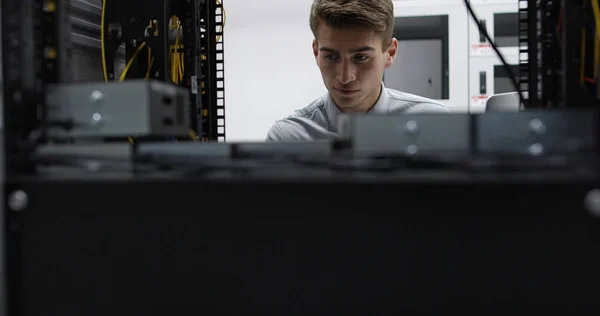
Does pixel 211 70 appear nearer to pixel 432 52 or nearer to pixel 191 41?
pixel 191 41

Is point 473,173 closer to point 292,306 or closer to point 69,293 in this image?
point 292,306

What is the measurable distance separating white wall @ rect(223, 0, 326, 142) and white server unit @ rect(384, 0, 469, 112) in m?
0.66

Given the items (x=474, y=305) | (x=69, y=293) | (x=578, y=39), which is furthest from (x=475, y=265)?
(x=69, y=293)

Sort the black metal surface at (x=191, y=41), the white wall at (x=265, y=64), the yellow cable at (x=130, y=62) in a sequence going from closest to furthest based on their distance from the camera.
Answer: the yellow cable at (x=130, y=62) → the black metal surface at (x=191, y=41) → the white wall at (x=265, y=64)

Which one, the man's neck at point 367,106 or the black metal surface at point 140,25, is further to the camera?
the man's neck at point 367,106

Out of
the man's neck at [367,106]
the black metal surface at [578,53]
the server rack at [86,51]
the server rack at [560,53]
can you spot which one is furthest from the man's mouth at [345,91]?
the black metal surface at [578,53]

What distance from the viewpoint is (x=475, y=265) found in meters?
0.45

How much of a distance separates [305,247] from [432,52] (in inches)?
86.4

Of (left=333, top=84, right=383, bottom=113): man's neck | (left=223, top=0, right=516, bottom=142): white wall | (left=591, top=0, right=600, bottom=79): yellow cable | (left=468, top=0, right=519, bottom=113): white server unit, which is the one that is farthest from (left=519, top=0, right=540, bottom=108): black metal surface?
(left=223, top=0, right=516, bottom=142): white wall

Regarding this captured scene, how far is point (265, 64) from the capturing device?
A: 306 cm

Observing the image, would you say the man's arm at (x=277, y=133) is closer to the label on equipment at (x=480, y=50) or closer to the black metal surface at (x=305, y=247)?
the black metal surface at (x=305, y=247)

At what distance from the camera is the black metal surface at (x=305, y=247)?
441 mm

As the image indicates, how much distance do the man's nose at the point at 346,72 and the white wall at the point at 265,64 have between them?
1707 millimetres

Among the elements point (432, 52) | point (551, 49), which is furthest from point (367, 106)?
point (432, 52)
